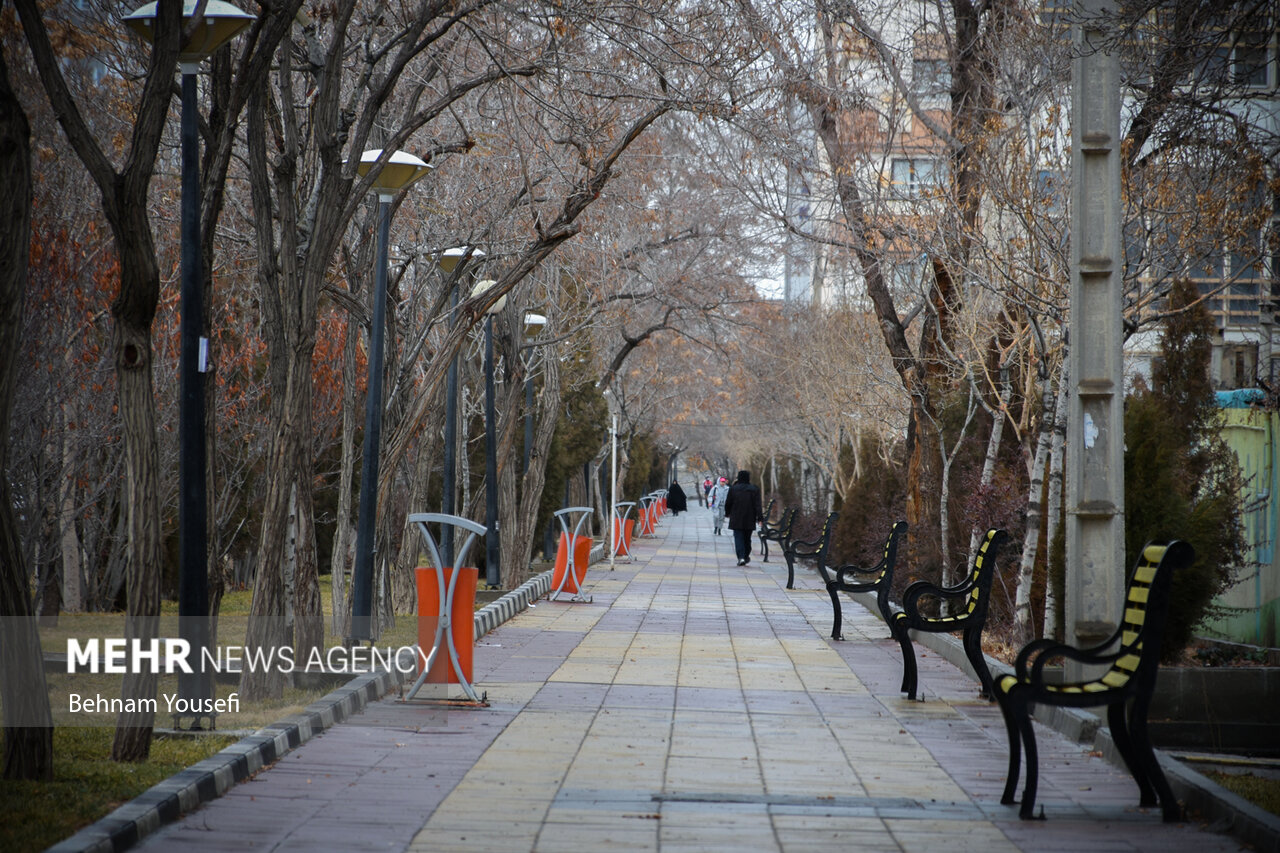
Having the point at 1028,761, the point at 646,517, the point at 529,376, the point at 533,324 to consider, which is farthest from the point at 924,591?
the point at 646,517

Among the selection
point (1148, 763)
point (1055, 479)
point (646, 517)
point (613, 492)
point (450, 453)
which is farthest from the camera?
point (646, 517)

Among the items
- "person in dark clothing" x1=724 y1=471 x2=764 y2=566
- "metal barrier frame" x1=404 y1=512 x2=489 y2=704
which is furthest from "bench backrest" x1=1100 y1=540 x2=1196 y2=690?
"person in dark clothing" x1=724 y1=471 x2=764 y2=566

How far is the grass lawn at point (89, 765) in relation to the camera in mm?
5605

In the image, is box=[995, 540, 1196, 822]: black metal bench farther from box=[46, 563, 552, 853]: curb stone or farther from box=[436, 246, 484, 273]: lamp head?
box=[436, 246, 484, 273]: lamp head

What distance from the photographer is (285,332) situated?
10266mm

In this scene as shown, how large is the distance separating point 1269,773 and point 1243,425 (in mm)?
8736

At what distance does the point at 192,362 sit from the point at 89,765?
2.35 m

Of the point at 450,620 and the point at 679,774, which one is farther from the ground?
the point at 450,620

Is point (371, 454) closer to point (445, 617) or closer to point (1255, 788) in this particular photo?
point (445, 617)

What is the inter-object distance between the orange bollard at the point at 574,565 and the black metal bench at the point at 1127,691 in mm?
12844

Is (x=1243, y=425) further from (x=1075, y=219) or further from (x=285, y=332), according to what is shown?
(x=285, y=332)

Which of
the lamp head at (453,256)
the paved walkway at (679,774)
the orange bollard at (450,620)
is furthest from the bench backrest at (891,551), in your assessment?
the lamp head at (453,256)

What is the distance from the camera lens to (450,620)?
372 inches

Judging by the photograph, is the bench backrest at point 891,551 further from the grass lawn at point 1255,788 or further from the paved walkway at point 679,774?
the grass lawn at point 1255,788
